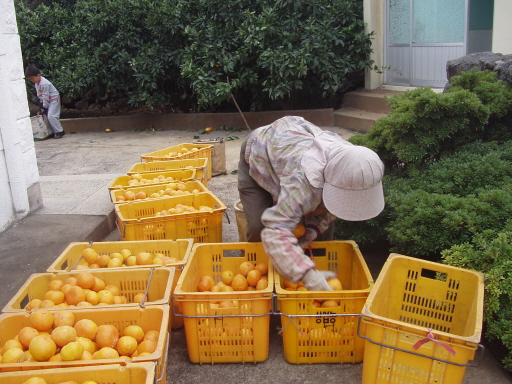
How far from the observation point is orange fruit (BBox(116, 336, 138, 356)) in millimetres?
2648

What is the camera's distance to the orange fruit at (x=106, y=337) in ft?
8.71

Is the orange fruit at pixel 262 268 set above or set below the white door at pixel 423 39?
below

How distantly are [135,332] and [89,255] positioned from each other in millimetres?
1096

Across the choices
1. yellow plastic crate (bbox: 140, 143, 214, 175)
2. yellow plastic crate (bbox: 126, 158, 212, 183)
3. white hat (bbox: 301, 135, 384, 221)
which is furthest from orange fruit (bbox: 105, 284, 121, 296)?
yellow plastic crate (bbox: 140, 143, 214, 175)

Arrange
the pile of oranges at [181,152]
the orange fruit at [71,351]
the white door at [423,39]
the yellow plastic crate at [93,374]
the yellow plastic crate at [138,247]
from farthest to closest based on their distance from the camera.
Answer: the white door at [423,39] → the pile of oranges at [181,152] → the yellow plastic crate at [138,247] → the orange fruit at [71,351] → the yellow plastic crate at [93,374]

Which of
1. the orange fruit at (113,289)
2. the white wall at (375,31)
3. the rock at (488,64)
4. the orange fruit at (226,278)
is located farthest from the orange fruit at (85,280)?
the white wall at (375,31)

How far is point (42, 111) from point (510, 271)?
1084 cm

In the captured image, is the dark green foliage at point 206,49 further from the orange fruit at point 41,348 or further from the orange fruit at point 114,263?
the orange fruit at point 41,348

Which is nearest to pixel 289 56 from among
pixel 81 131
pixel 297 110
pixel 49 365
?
pixel 297 110

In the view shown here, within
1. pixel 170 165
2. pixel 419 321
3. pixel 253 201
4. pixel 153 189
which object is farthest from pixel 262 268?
pixel 170 165

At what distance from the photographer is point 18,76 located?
513 cm

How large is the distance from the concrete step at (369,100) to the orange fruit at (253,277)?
276 inches

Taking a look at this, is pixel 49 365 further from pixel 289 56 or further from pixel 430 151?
pixel 289 56

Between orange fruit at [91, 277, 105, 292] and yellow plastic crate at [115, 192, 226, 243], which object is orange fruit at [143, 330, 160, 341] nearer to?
orange fruit at [91, 277, 105, 292]
